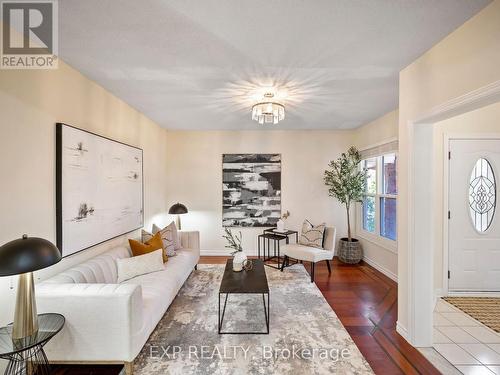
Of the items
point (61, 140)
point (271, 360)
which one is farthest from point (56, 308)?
point (271, 360)

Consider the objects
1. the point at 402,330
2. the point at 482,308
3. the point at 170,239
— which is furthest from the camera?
the point at 170,239

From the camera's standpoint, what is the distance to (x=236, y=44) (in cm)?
194

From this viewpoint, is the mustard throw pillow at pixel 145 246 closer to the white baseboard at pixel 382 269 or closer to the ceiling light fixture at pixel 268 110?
the ceiling light fixture at pixel 268 110

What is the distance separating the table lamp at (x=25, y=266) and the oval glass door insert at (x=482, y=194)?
4.75 m

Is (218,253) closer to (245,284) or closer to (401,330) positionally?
(245,284)

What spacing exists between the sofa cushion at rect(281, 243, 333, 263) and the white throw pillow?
6.91 feet

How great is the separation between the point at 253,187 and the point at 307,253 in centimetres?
182

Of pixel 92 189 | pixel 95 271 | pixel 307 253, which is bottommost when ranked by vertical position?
pixel 307 253

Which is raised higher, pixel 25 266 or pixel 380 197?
pixel 380 197

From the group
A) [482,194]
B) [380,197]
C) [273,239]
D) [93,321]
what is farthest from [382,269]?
[93,321]

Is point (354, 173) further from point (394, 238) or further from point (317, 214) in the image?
point (394, 238)

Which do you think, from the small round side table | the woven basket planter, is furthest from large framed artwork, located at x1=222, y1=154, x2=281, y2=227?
the small round side table

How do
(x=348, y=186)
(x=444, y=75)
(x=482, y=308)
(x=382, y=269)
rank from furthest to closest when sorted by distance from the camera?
(x=348, y=186) → (x=382, y=269) → (x=482, y=308) → (x=444, y=75)

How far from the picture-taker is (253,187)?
5.02m
